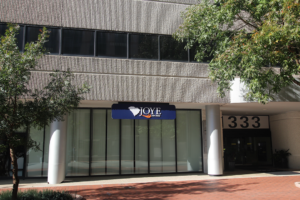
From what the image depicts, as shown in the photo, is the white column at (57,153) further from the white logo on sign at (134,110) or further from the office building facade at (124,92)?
the white logo on sign at (134,110)

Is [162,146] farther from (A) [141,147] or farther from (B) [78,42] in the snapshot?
(B) [78,42]

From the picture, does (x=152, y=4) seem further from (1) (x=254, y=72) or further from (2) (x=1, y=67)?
(2) (x=1, y=67)

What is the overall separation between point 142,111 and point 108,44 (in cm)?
389

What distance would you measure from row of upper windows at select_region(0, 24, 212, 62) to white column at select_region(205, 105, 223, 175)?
3298 mm

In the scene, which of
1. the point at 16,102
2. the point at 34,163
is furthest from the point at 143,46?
the point at 34,163

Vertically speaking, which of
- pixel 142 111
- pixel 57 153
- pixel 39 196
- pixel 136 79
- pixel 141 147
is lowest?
pixel 39 196

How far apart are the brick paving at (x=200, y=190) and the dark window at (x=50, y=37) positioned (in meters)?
6.64

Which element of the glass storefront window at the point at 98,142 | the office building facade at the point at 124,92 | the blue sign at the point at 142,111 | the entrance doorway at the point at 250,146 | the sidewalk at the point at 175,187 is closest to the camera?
the sidewalk at the point at 175,187

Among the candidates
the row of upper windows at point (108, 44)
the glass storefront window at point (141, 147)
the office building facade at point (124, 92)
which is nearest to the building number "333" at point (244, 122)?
the office building facade at point (124, 92)

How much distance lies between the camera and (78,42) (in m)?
14.4

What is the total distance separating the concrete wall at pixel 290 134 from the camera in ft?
64.5

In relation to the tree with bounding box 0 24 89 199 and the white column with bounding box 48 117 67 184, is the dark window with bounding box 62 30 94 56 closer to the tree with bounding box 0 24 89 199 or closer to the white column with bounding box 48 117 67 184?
the white column with bounding box 48 117 67 184

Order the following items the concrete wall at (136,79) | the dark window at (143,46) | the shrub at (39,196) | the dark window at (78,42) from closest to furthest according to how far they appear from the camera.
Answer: the shrub at (39,196) < the concrete wall at (136,79) < the dark window at (78,42) < the dark window at (143,46)

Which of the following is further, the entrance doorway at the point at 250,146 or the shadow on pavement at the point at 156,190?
the entrance doorway at the point at 250,146
